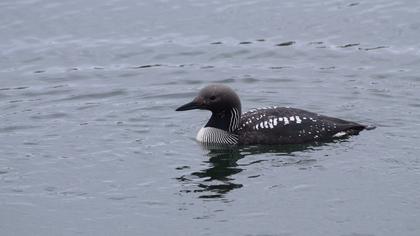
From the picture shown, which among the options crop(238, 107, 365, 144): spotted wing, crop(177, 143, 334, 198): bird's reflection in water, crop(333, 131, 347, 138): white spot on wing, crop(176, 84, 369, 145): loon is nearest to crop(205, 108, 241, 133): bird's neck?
crop(176, 84, 369, 145): loon

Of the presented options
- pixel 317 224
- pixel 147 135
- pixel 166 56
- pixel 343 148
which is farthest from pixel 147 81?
pixel 317 224

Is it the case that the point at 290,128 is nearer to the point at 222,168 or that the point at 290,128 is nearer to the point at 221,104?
the point at 221,104

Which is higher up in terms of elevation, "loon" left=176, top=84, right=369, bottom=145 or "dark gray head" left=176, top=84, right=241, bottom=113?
"dark gray head" left=176, top=84, right=241, bottom=113

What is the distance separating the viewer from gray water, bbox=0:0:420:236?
31.5 feet

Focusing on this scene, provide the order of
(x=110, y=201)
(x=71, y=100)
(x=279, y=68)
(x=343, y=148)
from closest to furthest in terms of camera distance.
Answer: (x=110, y=201), (x=343, y=148), (x=71, y=100), (x=279, y=68)

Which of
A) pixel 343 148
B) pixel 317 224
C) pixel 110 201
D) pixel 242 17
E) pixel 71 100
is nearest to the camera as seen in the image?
pixel 317 224

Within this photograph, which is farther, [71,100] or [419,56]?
[419,56]

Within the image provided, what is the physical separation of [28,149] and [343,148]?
139 inches

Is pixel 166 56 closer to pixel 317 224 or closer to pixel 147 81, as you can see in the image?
pixel 147 81

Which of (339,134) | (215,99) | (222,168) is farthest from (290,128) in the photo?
(222,168)

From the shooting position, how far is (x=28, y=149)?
37.9ft

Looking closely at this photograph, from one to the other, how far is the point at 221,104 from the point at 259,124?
0.50 meters

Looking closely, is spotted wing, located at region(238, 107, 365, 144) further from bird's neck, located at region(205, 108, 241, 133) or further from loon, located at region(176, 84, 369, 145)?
bird's neck, located at region(205, 108, 241, 133)

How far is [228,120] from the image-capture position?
39.2 feet
